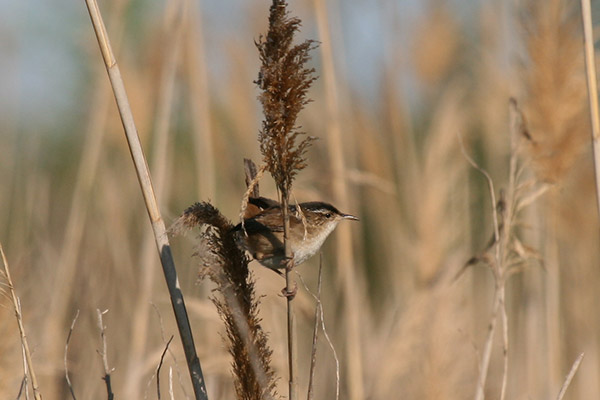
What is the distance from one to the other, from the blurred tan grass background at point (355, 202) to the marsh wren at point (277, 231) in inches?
11.5

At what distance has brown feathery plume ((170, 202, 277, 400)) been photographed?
1251 millimetres

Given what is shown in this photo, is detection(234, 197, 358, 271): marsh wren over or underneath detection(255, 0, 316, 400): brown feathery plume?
underneath

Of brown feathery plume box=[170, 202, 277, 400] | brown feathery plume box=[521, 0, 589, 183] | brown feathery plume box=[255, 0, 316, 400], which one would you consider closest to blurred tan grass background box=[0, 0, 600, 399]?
brown feathery plume box=[521, 0, 589, 183]

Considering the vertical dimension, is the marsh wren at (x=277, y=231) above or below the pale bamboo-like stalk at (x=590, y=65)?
below

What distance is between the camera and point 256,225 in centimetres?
207

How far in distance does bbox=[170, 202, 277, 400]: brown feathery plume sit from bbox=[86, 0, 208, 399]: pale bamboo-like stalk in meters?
0.06

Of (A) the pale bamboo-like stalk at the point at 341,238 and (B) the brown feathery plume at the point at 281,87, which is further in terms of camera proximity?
(A) the pale bamboo-like stalk at the point at 341,238

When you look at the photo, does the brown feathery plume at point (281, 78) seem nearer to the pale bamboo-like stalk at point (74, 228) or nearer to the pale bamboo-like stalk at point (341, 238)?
the pale bamboo-like stalk at point (341, 238)

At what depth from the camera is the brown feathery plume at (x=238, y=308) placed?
49.3 inches

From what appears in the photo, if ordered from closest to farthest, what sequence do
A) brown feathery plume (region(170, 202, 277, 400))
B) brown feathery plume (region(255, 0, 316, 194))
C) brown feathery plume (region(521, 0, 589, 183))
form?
brown feathery plume (region(255, 0, 316, 194))
brown feathery plume (region(170, 202, 277, 400))
brown feathery plume (region(521, 0, 589, 183))

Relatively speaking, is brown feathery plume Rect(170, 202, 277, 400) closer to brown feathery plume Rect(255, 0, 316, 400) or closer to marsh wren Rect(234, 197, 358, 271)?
brown feathery plume Rect(255, 0, 316, 400)

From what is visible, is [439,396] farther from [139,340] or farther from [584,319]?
[584,319]

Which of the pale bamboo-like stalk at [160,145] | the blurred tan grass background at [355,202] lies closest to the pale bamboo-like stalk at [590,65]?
the blurred tan grass background at [355,202]

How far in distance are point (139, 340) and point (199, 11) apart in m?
1.17
